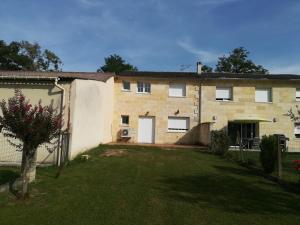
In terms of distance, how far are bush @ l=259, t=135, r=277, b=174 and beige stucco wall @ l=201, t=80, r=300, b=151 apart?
42.9ft

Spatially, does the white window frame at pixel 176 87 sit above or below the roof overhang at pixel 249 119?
above

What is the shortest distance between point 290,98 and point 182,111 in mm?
8400

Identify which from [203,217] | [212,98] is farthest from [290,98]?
[203,217]

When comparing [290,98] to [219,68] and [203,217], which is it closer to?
[203,217]

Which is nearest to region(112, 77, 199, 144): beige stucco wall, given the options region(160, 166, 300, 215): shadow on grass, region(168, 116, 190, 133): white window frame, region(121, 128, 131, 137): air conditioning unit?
region(168, 116, 190, 133): white window frame

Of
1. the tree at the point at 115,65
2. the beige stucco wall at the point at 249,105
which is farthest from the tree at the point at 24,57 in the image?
the beige stucco wall at the point at 249,105

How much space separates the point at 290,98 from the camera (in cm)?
2641

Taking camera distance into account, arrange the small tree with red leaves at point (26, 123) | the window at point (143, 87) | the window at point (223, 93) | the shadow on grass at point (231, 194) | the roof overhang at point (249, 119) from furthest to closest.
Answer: the window at point (143, 87), the window at point (223, 93), the roof overhang at point (249, 119), the small tree with red leaves at point (26, 123), the shadow on grass at point (231, 194)

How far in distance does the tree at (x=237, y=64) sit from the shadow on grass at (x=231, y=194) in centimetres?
4168

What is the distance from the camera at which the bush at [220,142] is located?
18.9m

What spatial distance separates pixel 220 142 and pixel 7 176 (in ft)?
38.7

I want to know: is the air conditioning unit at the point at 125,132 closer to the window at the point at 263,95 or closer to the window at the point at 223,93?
the window at the point at 223,93

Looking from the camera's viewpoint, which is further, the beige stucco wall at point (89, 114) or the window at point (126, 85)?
the window at point (126, 85)

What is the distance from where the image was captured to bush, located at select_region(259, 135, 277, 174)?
12727mm
